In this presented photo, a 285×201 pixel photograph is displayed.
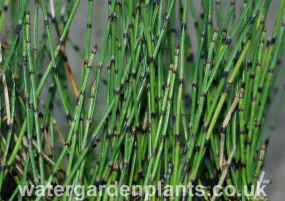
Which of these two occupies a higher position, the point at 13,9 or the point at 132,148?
the point at 13,9

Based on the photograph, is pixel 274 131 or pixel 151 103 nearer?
pixel 151 103

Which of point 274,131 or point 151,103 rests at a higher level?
point 274,131

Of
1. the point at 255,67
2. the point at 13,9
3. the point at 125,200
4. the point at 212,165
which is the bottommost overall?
the point at 125,200

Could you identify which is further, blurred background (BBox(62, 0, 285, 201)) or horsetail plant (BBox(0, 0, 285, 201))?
blurred background (BBox(62, 0, 285, 201))

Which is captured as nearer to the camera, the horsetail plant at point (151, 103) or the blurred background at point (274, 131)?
the horsetail plant at point (151, 103)

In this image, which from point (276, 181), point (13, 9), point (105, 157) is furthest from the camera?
point (276, 181)

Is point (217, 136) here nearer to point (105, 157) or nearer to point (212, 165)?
point (212, 165)

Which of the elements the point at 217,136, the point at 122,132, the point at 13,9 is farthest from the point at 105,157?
the point at 13,9

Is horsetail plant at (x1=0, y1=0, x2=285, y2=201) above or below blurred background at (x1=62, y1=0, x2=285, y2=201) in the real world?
below

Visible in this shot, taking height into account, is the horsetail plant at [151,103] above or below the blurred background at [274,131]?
below

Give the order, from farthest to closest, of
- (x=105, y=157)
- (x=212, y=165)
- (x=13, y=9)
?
(x=13, y=9)
(x=212, y=165)
(x=105, y=157)

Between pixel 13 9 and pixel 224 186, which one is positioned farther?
pixel 13 9
